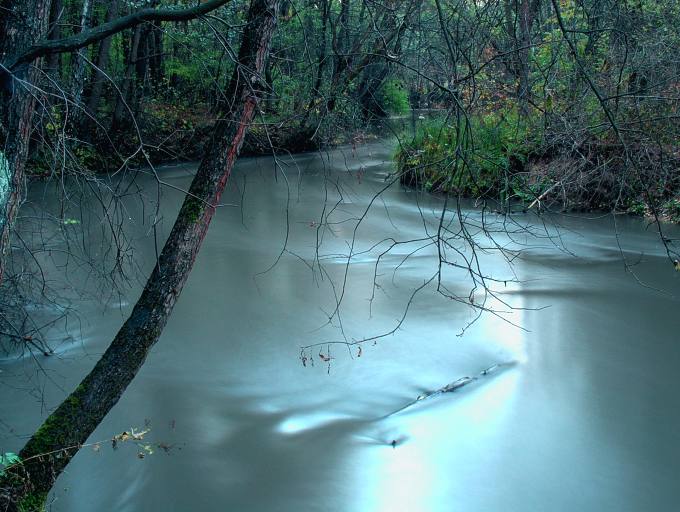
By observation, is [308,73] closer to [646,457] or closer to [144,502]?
[144,502]

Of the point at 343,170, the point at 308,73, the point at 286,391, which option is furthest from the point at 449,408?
the point at 343,170

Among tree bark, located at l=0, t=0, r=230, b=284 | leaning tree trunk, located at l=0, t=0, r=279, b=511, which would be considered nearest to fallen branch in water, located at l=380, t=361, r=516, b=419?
leaning tree trunk, located at l=0, t=0, r=279, b=511

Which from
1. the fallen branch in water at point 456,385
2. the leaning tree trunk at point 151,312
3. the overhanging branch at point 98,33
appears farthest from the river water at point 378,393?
the overhanging branch at point 98,33

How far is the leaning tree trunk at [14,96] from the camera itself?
135 inches

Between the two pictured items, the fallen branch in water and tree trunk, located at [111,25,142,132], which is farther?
tree trunk, located at [111,25,142,132]

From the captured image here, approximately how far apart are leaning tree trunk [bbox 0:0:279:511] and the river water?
0.93ft

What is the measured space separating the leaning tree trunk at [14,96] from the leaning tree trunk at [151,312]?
83 centimetres

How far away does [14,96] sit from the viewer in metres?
3.42

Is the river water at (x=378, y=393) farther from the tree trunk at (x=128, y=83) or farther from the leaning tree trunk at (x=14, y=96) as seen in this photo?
the tree trunk at (x=128, y=83)

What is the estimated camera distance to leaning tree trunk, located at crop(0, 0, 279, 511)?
371 cm

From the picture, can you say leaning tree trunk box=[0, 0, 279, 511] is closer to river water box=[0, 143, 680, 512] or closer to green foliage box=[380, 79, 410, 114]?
river water box=[0, 143, 680, 512]

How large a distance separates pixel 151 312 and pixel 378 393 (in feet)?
12.5

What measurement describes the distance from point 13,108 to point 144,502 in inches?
128

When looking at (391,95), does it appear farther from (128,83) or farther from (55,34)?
(128,83)
